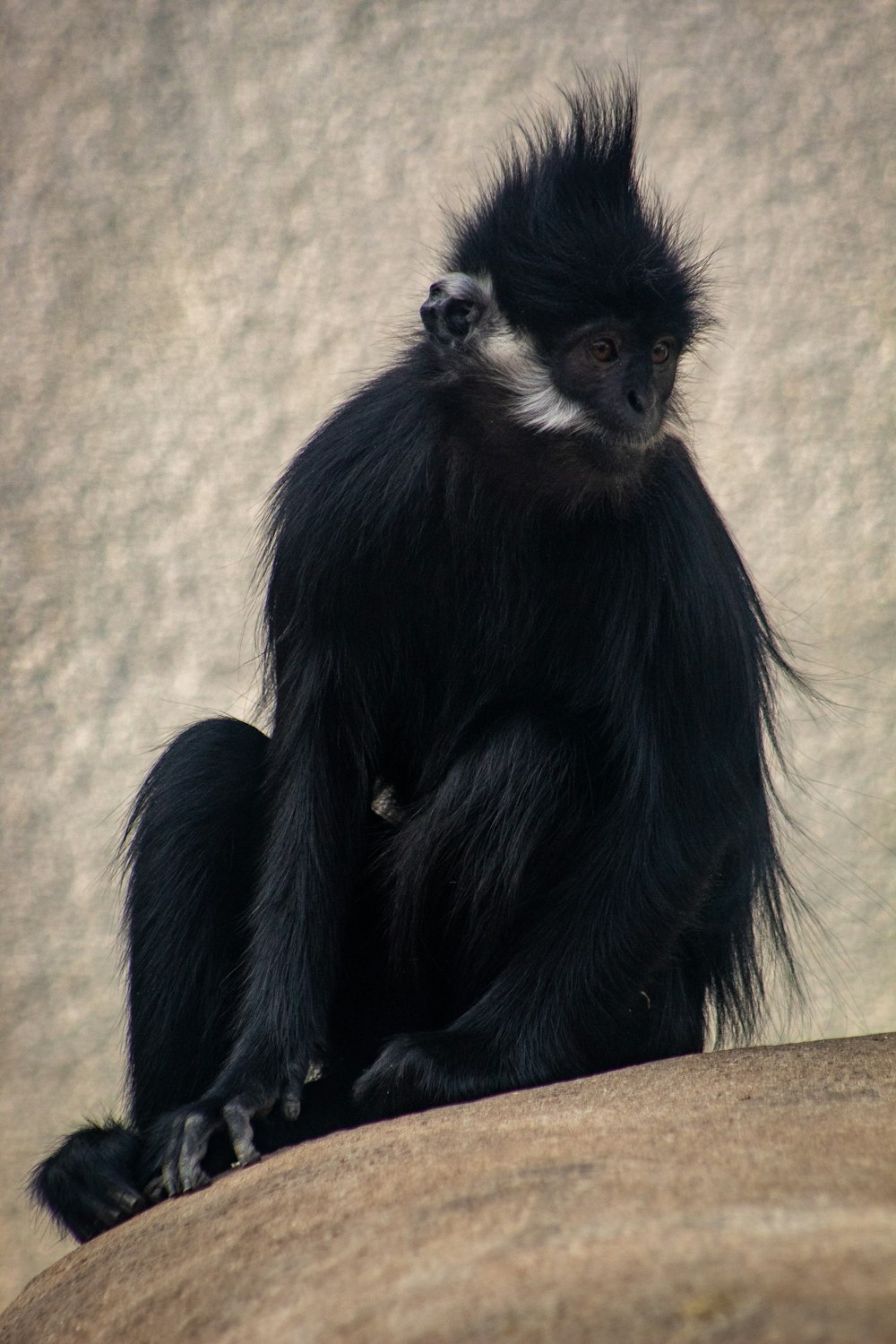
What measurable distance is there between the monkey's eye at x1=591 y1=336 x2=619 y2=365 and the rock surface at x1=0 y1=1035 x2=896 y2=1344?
105 cm

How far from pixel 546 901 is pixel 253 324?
2.30 metres

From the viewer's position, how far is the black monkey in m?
2.28

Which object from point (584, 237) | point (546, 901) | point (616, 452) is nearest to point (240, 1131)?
point (546, 901)

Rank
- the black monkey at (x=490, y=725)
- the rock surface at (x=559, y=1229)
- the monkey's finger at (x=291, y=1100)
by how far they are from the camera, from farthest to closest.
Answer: the black monkey at (x=490, y=725) → the monkey's finger at (x=291, y=1100) → the rock surface at (x=559, y=1229)

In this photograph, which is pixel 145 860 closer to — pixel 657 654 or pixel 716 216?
pixel 657 654

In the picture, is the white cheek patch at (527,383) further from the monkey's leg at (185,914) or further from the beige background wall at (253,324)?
the beige background wall at (253,324)

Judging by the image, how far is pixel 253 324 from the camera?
4.11 metres

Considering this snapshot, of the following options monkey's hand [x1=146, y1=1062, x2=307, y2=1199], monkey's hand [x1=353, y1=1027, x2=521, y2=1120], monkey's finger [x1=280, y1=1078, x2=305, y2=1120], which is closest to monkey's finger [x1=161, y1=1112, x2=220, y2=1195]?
monkey's hand [x1=146, y1=1062, x2=307, y2=1199]

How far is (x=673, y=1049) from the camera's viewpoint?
246cm

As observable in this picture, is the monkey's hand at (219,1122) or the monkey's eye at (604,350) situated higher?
the monkey's eye at (604,350)

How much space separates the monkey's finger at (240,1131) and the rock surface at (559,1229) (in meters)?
0.06

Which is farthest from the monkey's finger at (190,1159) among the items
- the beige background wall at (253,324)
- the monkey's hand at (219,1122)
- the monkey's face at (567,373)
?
the beige background wall at (253,324)

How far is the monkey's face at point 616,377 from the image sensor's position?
2287 millimetres

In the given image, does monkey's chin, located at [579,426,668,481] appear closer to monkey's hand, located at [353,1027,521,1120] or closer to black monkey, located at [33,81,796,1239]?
black monkey, located at [33,81,796,1239]
